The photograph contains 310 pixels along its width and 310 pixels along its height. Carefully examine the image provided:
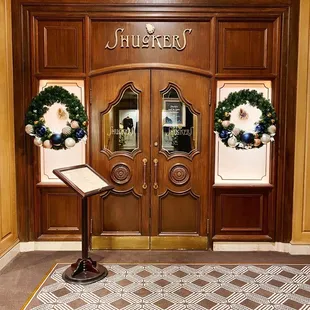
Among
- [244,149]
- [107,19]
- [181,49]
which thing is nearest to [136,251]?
[244,149]

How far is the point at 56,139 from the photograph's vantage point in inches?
163

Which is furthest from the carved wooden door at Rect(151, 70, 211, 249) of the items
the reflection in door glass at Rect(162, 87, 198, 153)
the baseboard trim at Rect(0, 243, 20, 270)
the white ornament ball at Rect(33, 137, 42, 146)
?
the baseboard trim at Rect(0, 243, 20, 270)

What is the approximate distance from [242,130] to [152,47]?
148cm

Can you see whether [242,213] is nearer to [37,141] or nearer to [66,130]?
[66,130]

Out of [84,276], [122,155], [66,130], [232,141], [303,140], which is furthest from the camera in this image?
[122,155]

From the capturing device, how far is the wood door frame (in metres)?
4.39

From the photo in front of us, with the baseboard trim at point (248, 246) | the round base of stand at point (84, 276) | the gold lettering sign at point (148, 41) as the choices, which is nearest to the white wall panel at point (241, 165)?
the baseboard trim at point (248, 246)

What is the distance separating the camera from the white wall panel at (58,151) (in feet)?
14.9

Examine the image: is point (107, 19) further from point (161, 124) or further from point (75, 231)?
point (75, 231)

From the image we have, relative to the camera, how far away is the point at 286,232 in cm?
461

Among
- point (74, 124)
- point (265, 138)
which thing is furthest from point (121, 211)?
point (265, 138)

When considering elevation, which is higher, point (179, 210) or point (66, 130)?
point (66, 130)

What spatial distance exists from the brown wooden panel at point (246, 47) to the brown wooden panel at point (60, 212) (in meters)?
2.47

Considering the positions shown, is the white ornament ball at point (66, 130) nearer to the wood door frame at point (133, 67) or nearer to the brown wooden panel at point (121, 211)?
the wood door frame at point (133, 67)
